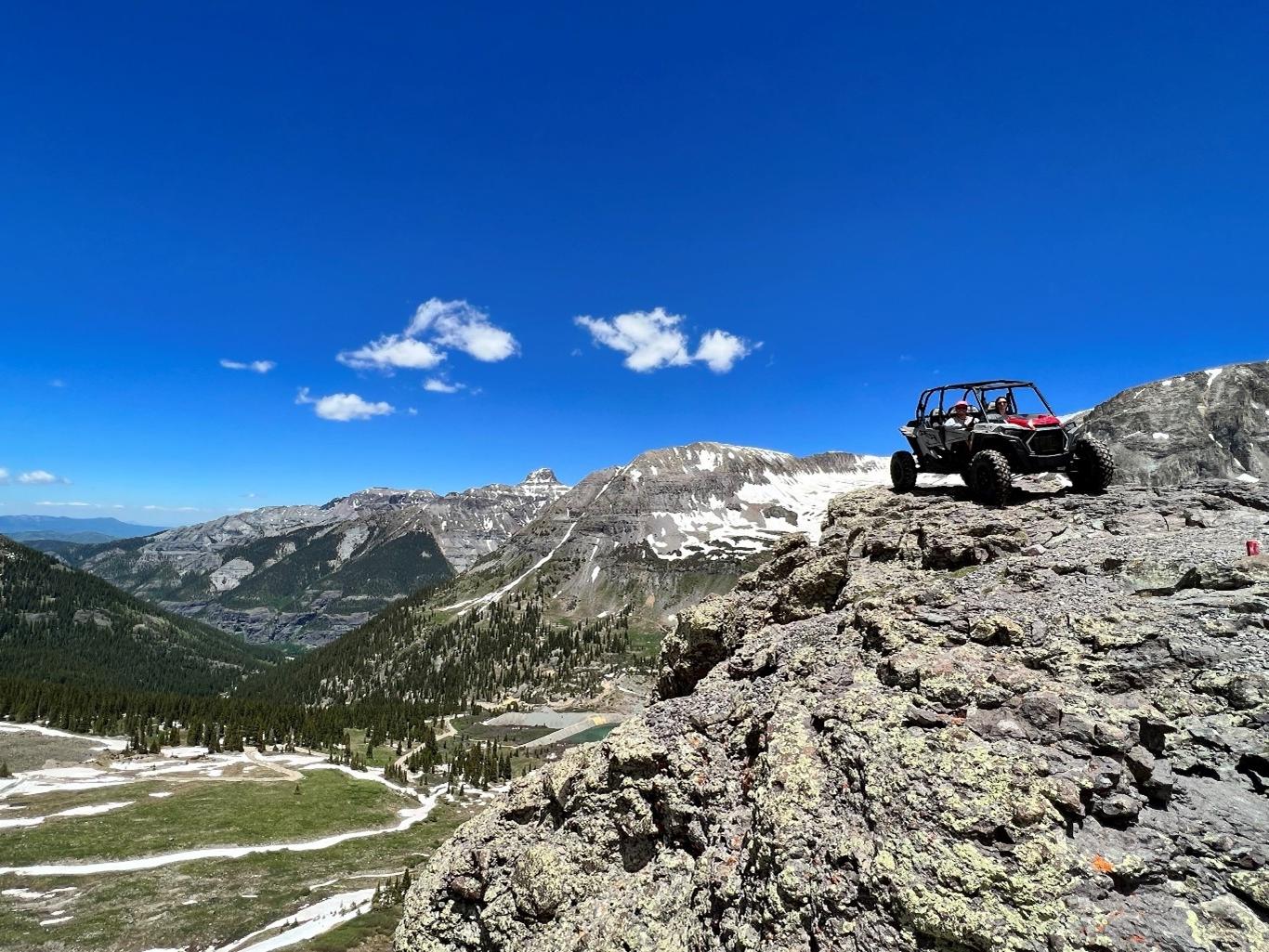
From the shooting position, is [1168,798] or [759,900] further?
[759,900]

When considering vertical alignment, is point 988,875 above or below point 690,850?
above

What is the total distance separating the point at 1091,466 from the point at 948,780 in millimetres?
13312

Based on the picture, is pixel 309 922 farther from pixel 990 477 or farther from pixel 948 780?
pixel 948 780

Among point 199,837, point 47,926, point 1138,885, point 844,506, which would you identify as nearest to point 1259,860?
point 1138,885

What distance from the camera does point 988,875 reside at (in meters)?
6.11

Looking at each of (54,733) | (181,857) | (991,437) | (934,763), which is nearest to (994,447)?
(991,437)

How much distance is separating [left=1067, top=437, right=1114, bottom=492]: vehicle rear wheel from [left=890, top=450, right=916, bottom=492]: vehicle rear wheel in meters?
4.71

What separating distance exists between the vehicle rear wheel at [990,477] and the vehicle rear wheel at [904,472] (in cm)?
349

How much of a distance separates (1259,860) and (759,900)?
515 cm

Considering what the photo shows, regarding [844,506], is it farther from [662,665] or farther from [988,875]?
[988,875]

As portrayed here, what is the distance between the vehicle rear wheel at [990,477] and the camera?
16125mm

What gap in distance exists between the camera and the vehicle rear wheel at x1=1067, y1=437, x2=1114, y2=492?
15961 mm

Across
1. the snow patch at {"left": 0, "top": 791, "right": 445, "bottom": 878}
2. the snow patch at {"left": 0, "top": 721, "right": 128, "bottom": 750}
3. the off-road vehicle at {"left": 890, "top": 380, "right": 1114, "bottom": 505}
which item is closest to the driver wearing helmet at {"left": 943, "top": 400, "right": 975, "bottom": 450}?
the off-road vehicle at {"left": 890, "top": 380, "right": 1114, "bottom": 505}

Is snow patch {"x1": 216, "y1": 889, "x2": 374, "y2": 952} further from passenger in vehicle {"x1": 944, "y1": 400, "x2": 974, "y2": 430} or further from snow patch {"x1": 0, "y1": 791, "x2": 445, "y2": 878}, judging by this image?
passenger in vehicle {"x1": 944, "y1": 400, "x2": 974, "y2": 430}
